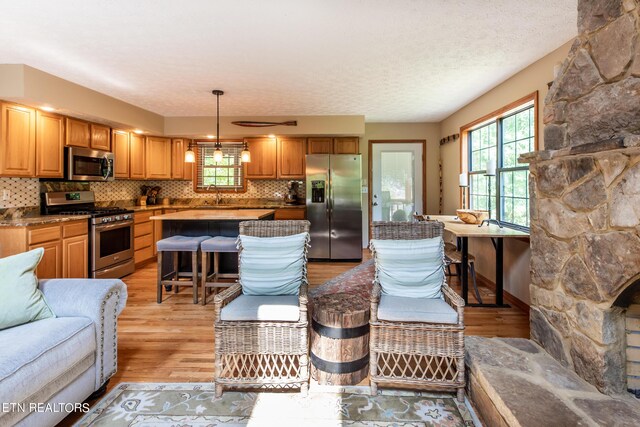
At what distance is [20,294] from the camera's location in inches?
→ 68.2

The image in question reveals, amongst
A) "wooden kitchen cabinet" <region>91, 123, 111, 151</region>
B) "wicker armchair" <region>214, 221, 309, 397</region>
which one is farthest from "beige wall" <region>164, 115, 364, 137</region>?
"wicker armchair" <region>214, 221, 309, 397</region>

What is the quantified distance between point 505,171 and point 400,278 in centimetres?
250

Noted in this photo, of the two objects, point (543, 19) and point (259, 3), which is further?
point (543, 19)

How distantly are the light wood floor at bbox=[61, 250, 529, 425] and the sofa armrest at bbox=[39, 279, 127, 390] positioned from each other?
0.23 m

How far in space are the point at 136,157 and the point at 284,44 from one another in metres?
3.70

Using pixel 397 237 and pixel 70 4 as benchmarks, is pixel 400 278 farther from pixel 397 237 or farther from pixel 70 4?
pixel 70 4

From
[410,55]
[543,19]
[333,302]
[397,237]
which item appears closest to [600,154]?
[397,237]

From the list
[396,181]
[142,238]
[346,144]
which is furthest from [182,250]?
[396,181]

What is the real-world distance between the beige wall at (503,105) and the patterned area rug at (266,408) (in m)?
1.98

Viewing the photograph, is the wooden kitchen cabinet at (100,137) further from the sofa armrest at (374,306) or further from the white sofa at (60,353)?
the sofa armrest at (374,306)

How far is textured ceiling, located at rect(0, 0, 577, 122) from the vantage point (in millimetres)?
2260

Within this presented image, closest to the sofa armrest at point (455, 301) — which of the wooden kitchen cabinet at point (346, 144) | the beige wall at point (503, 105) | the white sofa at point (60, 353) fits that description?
the beige wall at point (503, 105)

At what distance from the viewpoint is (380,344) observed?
1.90m

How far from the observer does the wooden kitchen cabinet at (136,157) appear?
5168 millimetres
